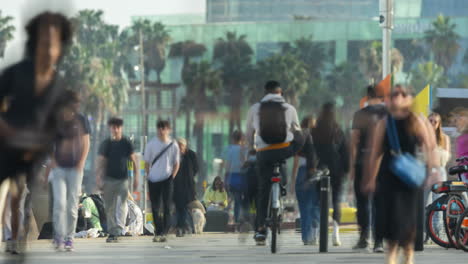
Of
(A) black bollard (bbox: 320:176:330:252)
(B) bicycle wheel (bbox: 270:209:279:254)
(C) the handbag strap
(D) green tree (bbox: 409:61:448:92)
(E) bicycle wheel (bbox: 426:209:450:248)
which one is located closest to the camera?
(C) the handbag strap

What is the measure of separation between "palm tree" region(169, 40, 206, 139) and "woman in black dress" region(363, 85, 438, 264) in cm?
7603

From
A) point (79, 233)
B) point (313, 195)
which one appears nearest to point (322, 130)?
point (313, 195)

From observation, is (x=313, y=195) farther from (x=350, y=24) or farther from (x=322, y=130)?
(x=350, y=24)

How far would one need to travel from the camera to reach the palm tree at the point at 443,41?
8812 cm

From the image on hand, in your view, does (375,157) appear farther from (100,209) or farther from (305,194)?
(100,209)

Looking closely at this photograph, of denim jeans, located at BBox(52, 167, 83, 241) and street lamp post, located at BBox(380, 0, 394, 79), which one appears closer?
denim jeans, located at BBox(52, 167, 83, 241)

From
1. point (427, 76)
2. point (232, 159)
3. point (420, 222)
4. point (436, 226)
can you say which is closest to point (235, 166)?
point (232, 159)

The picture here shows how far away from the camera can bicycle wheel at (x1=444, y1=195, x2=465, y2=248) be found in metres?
11.7

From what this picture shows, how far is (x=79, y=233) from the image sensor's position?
55.4 ft

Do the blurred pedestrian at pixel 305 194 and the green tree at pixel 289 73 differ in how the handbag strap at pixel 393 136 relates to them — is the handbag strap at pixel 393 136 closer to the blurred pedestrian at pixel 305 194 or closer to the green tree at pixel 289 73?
the blurred pedestrian at pixel 305 194

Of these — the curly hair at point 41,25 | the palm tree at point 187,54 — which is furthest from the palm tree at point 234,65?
the curly hair at point 41,25

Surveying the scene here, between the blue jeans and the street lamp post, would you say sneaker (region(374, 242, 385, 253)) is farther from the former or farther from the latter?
the street lamp post

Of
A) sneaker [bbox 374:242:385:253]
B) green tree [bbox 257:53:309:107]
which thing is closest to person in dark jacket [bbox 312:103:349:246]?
sneaker [bbox 374:242:385:253]

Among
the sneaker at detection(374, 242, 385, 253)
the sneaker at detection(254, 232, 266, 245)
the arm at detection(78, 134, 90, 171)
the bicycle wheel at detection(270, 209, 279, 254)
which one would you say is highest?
the arm at detection(78, 134, 90, 171)
